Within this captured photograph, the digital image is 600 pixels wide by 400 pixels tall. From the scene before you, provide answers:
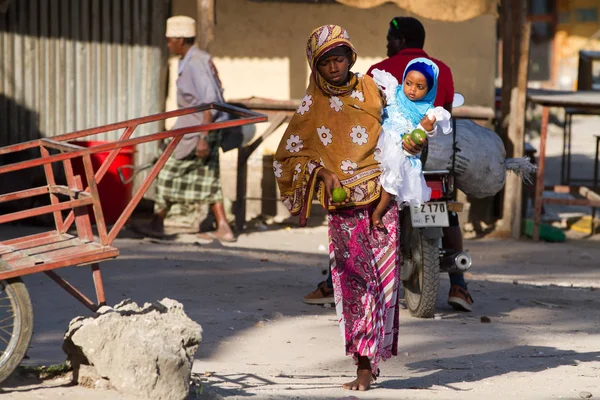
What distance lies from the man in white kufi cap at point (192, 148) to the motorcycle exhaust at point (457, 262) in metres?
3.26

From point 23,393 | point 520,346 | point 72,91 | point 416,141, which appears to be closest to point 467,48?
point 72,91

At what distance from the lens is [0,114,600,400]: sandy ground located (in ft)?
15.5

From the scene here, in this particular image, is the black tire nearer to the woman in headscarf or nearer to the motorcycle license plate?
the motorcycle license plate

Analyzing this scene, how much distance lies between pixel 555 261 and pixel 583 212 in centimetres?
361

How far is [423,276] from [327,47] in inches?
86.5

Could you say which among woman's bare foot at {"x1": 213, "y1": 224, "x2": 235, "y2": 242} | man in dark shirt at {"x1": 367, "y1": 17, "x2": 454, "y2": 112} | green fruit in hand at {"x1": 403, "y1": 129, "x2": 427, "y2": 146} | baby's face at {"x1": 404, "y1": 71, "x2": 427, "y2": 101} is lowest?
woman's bare foot at {"x1": 213, "y1": 224, "x2": 235, "y2": 242}

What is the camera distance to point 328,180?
449 cm

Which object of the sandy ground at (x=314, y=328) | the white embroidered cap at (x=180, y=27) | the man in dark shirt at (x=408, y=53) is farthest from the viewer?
the white embroidered cap at (x=180, y=27)

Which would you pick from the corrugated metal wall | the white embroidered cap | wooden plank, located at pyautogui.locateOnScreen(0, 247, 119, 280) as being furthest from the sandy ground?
the white embroidered cap

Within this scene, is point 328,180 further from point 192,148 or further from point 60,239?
point 192,148

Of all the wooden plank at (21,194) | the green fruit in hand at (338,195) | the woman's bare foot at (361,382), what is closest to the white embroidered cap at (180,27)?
the wooden plank at (21,194)

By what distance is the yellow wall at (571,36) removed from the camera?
22461 millimetres

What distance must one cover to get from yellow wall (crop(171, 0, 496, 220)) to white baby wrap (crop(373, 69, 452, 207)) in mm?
6291

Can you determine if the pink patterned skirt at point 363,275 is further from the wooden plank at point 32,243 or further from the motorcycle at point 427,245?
the motorcycle at point 427,245
